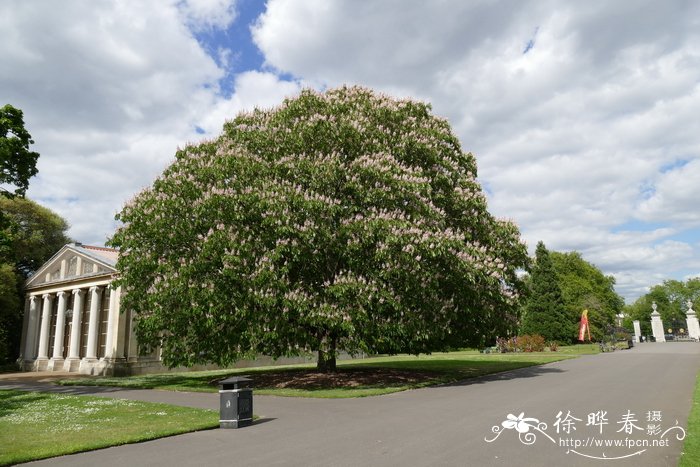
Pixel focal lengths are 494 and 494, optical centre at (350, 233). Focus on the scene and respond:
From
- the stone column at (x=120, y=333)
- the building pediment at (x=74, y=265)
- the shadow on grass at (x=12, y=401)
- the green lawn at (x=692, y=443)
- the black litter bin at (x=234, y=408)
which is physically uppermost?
the building pediment at (x=74, y=265)

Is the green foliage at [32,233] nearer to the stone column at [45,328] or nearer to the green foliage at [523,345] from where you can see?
the stone column at [45,328]

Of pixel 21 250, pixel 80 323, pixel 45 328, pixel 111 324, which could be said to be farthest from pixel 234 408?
pixel 21 250

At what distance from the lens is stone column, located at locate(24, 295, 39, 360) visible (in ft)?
139

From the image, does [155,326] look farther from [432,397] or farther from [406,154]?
[406,154]

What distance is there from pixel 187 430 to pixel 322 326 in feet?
28.4

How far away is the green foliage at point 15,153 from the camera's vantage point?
22.8 meters

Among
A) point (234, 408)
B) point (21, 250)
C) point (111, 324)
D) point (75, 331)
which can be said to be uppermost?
point (21, 250)

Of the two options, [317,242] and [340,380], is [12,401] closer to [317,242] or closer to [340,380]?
[340,380]

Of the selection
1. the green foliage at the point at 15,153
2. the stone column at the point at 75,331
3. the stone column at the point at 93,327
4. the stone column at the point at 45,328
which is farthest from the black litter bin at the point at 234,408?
the stone column at the point at 45,328

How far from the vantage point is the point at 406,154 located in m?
20.8

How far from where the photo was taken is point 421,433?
31.1 ft

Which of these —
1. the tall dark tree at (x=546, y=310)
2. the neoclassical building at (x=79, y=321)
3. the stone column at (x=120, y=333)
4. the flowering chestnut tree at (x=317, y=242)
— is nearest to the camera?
the flowering chestnut tree at (x=317, y=242)

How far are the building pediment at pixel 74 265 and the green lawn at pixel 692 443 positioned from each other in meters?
33.7

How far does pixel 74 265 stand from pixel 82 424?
31.7 metres
